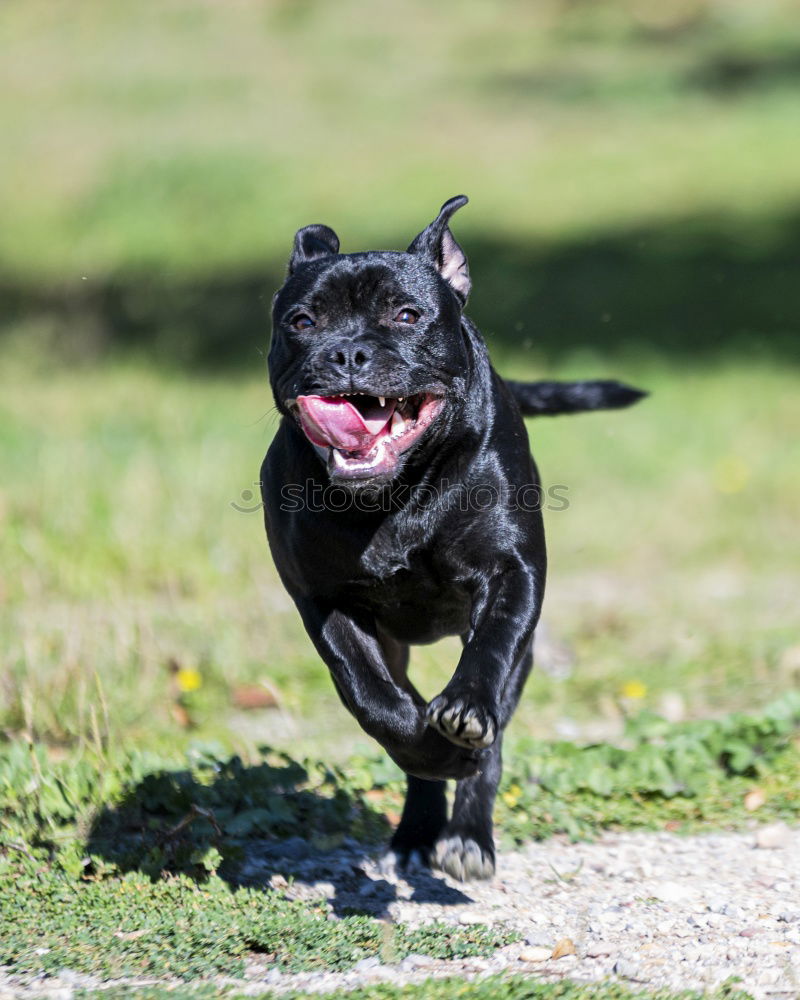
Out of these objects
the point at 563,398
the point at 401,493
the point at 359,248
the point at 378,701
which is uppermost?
the point at 359,248

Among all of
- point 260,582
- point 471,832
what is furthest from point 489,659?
point 260,582

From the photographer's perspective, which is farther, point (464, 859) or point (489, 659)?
point (464, 859)

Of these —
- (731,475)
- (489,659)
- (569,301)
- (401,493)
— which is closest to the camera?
(489,659)

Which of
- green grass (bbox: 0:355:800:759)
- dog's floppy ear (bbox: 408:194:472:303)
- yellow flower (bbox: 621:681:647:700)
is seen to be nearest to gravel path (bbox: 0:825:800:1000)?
green grass (bbox: 0:355:800:759)

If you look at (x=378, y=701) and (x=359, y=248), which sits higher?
(x=359, y=248)

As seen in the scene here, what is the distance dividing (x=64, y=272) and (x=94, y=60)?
12646 mm

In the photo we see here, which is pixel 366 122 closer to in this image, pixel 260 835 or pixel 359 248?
pixel 359 248

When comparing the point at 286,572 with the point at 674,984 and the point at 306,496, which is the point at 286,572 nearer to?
the point at 306,496

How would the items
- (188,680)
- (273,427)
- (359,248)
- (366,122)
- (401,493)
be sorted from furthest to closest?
(366,122) → (359,248) → (273,427) → (188,680) → (401,493)

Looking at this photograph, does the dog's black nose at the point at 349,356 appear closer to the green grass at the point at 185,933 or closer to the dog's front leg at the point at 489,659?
the dog's front leg at the point at 489,659

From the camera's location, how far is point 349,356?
4.09 meters

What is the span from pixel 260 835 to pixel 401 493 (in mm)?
1339

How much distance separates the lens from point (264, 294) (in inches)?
709

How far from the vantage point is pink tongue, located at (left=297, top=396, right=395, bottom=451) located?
13.2ft
